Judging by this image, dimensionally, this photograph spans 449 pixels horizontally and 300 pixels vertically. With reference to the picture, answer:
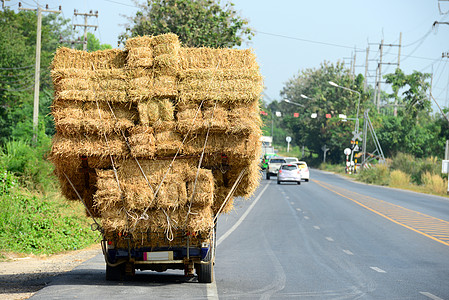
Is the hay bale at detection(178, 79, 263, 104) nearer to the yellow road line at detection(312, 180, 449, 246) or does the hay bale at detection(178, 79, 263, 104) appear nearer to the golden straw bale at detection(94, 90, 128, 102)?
the golden straw bale at detection(94, 90, 128, 102)

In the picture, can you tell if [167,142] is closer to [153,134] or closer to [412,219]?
[153,134]

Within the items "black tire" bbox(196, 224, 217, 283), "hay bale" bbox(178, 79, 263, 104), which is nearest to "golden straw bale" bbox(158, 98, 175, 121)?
"hay bale" bbox(178, 79, 263, 104)

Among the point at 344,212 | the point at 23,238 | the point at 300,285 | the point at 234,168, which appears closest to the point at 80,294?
the point at 234,168

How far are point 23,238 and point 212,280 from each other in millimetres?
7081

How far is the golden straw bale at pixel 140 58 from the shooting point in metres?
10.3

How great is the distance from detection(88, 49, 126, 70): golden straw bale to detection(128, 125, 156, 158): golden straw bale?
3.89 ft

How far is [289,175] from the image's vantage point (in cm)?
5206

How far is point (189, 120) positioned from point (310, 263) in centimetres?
561

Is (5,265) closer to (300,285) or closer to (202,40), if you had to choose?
(300,285)

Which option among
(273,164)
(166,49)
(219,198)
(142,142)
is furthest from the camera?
(273,164)

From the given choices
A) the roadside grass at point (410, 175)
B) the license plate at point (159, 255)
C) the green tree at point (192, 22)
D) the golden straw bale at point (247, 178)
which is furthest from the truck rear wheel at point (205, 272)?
the roadside grass at point (410, 175)

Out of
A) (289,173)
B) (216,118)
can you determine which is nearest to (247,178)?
(216,118)

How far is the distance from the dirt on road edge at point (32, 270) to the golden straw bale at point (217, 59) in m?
4.17

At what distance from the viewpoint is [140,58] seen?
10.4 meters
